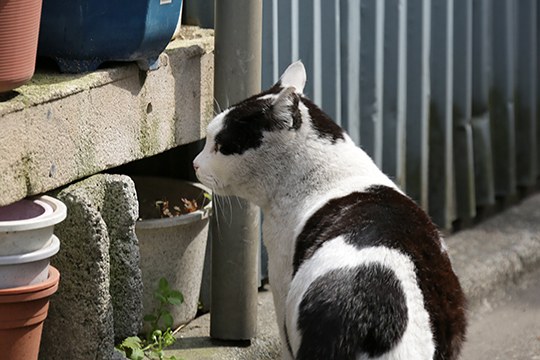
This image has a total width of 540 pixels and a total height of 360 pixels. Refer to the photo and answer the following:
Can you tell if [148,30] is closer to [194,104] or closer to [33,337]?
[194,104]

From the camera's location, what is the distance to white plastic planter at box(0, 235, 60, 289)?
4.02 meters

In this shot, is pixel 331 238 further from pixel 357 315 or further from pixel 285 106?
pixel 285 106

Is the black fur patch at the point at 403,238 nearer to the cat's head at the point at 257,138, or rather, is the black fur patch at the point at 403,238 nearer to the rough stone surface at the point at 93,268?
the cat's head at the point at 257,138

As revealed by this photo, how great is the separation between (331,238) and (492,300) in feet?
8.04

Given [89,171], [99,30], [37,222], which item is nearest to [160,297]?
[89,171]

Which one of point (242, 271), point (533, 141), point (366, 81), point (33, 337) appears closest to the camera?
point (33, 337)

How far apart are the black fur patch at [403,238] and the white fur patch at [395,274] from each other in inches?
1.2

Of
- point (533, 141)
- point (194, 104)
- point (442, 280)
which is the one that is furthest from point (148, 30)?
point (533, 141)

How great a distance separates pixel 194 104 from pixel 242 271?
2.48 ft

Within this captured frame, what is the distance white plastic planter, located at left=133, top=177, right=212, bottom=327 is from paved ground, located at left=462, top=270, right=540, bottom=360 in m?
1.35

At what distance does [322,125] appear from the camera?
14.4 feet

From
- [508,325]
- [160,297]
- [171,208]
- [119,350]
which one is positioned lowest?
[508,325]

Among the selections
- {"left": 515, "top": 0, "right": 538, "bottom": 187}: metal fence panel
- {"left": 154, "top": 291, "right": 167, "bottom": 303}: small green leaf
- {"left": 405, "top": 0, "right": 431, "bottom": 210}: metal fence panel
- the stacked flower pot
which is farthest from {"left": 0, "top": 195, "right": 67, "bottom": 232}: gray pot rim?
{"left": 515, "top": 0, "right": 538, "bottom": 187}: metal fence panel

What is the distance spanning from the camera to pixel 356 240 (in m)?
3.95
